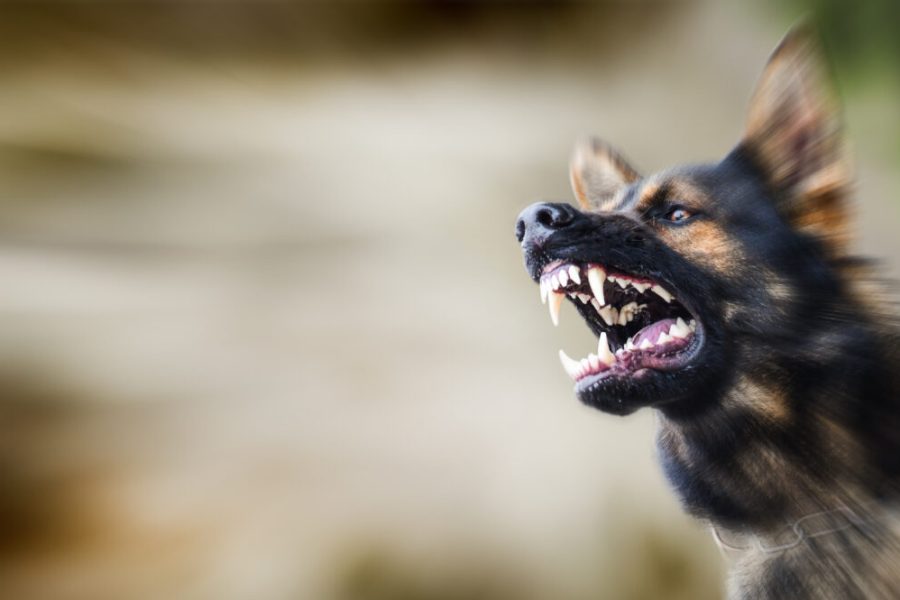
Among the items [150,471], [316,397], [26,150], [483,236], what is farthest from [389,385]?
[26,150]

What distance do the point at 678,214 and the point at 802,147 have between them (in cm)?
25

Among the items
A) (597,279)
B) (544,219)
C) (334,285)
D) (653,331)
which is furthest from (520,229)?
(334,285)

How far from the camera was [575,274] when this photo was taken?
4.78 ft

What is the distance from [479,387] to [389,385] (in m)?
0.19

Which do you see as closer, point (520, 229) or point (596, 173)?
point (520, 229)

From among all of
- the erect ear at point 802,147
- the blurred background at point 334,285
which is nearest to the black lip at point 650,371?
the blurred background at point 334,285

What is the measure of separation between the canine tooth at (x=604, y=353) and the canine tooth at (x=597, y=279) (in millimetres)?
91

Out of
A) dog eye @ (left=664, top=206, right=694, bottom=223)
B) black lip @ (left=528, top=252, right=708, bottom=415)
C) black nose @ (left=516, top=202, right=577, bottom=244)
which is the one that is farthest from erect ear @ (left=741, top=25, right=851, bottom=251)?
black nose @ (left=516, top=202, right=577, bottom=244)

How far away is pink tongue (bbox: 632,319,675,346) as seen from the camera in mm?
1439

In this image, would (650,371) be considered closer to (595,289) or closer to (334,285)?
(595,289)

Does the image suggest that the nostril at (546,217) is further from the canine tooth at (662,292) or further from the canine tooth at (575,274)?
the canine tooth at (662,292)

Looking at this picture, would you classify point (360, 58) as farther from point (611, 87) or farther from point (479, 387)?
point (479, 387)

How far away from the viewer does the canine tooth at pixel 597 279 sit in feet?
4.70

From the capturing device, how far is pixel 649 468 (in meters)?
1.61
